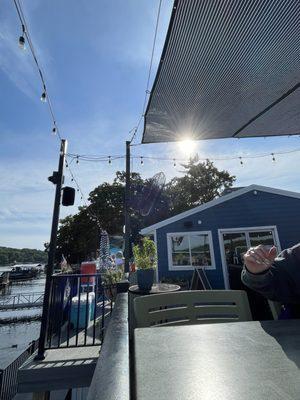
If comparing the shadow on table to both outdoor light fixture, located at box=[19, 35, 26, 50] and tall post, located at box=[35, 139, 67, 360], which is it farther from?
outdoor light fixture, located at box=[19, 35, 26, 50]

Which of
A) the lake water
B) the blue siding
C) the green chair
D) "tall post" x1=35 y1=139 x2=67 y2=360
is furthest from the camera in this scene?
the lake water

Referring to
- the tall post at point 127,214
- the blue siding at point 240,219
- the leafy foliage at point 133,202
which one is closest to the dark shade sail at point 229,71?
the tall post at point 127,214

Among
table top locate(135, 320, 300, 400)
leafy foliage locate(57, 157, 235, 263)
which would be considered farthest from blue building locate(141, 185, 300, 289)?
leafy foliage locate(57, 157, 235, 263)

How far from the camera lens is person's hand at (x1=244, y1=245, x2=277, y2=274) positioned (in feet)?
4.13

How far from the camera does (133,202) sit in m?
23.5

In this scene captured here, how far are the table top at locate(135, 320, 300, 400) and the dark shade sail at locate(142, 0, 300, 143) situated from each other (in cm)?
228

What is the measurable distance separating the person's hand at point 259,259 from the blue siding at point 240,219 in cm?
741

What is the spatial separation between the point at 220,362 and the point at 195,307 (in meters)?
0.88

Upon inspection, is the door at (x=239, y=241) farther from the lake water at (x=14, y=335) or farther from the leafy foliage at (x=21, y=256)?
the leafy foliage at (x=21, y=256)

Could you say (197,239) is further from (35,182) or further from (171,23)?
(171,23)

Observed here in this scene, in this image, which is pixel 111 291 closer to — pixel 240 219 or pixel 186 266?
pixel 186 266

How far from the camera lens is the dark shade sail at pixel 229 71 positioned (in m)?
1.91

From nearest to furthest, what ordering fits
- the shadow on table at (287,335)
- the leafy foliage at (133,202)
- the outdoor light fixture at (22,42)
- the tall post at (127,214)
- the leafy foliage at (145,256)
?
1. the shadow on table at (287,335)
2. the outdoor light fixture at (22,42)
3. the leafy foliage at (145,256)
4. the tall post at (127,214)
5. the leafy foliage at (133,202)

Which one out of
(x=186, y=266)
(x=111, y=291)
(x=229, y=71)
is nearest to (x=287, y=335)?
(x=229, y=71)
